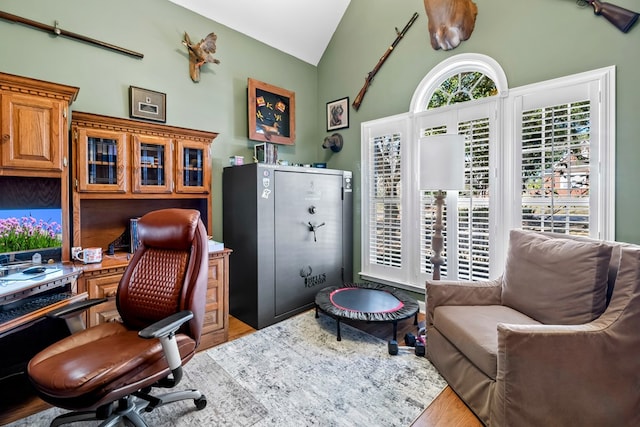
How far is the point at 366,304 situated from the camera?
107 inches

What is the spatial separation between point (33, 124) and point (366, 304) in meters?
2.83

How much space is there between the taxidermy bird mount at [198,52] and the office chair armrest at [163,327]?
2.53 metres

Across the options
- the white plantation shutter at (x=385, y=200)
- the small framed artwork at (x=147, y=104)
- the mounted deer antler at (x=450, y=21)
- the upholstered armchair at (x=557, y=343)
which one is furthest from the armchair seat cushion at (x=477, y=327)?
the small framed artwork at (x=147, y=104)

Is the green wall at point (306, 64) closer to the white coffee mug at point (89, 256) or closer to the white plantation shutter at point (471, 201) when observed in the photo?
the white plantation shutter at point (471, 201)

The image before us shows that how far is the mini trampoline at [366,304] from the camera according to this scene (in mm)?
2459

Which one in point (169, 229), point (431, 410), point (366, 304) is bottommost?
point (431, 410)

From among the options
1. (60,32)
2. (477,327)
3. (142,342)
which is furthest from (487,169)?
(60,32)

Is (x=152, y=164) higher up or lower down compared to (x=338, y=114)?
lower down

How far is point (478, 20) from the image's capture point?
8.86 ft

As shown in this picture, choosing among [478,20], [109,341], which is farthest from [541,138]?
[109,341]

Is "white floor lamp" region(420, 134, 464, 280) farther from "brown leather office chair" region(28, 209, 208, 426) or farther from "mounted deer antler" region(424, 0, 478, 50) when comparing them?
"brown leather office chair" region(28, 209, 208, 426)

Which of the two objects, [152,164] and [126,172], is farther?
[152,164]

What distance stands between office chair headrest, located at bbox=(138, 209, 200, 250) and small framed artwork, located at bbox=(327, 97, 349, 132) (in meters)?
2.64

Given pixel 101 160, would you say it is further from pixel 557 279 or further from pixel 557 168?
pixel 557 168
